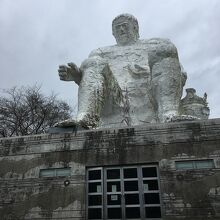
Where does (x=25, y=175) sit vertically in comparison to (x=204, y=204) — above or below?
above

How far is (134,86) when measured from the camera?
6.31 metres

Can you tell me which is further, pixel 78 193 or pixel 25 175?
pixel 25 175

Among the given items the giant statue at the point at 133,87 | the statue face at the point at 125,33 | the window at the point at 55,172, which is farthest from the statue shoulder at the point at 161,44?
the window at the point at 55,172

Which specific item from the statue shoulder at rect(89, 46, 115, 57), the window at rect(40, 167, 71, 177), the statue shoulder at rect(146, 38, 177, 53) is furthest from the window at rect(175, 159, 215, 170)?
the statue shoulder at rect(89, 46, 115, 57)

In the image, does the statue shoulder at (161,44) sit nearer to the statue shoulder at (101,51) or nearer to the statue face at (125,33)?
the statue face at (125,33)

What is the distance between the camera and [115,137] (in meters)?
4.84

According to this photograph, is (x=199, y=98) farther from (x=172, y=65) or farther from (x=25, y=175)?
(x=25, y=175)

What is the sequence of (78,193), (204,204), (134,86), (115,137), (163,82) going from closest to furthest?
(204,204) → (78,193) → (115,137) → (163,82) → (134,86)

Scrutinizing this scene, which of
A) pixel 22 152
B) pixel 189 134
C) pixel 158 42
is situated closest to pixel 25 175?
pixel 22 152

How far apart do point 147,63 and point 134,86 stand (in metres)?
0.59

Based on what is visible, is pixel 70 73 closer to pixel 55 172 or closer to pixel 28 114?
pixel 55 172

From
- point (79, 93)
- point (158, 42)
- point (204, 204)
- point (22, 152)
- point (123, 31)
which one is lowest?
point (204, 204)

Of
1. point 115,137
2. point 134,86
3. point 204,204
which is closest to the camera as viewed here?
point 204,204

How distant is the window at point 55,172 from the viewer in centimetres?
475
